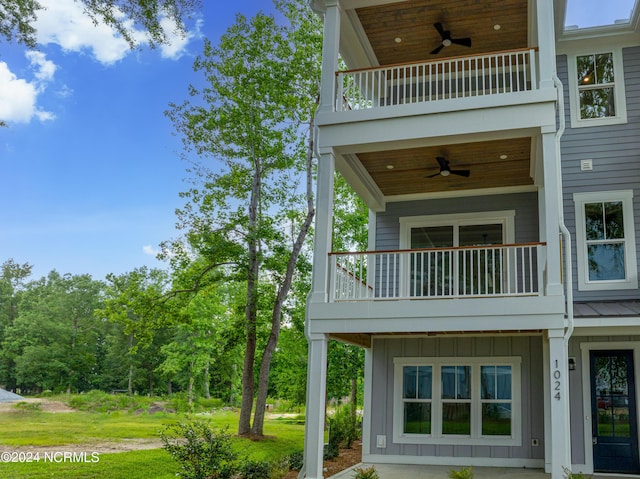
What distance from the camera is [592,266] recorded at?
391 inches

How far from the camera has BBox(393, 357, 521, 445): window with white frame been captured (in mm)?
10156

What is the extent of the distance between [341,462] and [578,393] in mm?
4754

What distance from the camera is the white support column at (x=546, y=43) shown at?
8.03m

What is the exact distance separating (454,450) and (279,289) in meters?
8.10

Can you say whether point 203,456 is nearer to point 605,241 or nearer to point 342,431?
point 342,431

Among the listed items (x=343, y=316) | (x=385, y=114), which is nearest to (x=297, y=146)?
(x=385, y=114)

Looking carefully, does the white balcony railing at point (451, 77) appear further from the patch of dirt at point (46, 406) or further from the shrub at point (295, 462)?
the patch of dirt at point (46, 406)

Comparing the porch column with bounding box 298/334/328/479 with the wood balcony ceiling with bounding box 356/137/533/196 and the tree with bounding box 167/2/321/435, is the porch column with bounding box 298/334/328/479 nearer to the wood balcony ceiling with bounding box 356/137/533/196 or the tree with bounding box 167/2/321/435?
the wood balcony ceiling with bounding box 356/137/533/196

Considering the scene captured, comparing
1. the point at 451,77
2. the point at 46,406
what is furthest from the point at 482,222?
the point at 46,406

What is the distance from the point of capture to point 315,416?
7.61 metres

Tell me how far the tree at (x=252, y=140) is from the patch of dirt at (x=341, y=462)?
375 centimetres

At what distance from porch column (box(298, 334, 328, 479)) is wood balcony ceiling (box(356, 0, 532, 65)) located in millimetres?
5587

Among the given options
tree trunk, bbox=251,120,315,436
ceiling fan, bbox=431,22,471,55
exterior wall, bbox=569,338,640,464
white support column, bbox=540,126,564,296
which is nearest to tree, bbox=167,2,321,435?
tree trunk, bbox=251,120,315,436

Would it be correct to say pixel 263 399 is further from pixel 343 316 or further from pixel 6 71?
pixel 6 71
